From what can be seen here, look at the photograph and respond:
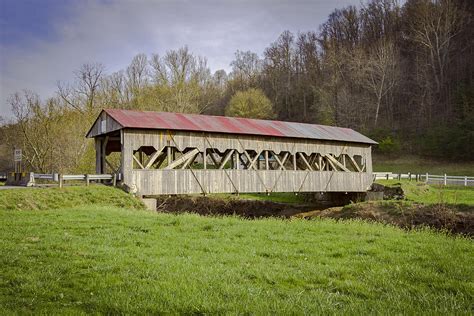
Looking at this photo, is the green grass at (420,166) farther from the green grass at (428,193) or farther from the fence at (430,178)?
the green grass at (428,193)

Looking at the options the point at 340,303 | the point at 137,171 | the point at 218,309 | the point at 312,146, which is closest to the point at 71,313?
the point at 218,309

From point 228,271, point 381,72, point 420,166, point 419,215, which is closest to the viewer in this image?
point 228,271

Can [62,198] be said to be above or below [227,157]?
below

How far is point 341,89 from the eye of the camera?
54.6 metres

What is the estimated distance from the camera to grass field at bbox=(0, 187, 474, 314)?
5273 millimetres

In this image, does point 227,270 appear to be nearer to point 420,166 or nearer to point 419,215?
point 419,215

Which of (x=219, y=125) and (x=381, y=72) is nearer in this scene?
(x=219, y=125)

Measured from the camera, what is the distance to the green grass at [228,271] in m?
5.26

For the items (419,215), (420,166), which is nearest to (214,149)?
(419,215)

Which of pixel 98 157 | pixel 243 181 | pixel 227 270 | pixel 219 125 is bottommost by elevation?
pixel 227 270

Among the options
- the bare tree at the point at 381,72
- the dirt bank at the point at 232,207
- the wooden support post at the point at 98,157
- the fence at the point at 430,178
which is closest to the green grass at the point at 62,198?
the wooden support post at the point at 98,157

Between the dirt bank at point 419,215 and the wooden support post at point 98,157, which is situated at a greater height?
the wooden support post at point 98,157

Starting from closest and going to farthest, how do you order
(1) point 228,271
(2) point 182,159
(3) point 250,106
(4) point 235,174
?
(1) point 228,271 → (2) point 182,159 → (4) point 235,174 → (3) point 250,106

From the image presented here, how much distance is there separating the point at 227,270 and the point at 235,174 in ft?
50.2
